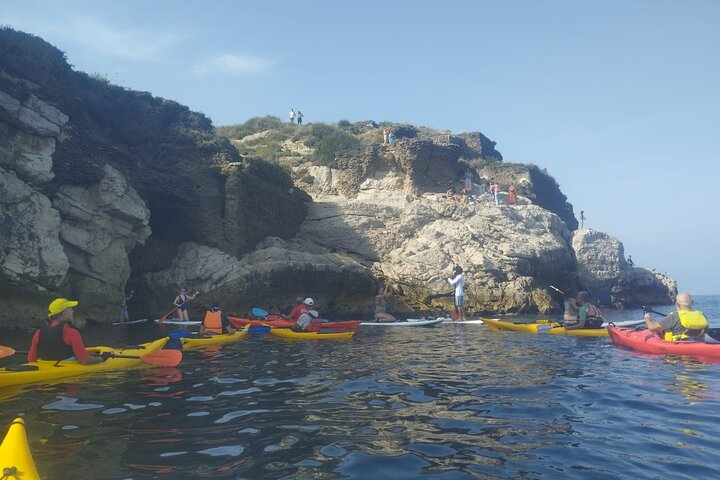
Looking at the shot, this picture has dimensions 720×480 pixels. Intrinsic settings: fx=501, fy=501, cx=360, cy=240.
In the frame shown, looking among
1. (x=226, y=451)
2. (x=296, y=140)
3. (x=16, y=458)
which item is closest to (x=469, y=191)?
(x=296, y=140)

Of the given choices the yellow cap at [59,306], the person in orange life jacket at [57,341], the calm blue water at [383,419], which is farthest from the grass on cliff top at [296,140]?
the calm blue water at [383,419]

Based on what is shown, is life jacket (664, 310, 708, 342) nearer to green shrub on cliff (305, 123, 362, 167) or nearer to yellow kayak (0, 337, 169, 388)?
yellow kayak (0, 337, 169, 388)

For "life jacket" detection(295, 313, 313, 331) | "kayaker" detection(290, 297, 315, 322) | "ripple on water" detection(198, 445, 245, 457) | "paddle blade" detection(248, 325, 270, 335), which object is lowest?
"ripple on water" detection(198, 445, 245, 457)

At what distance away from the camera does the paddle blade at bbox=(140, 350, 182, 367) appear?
29.6 feet

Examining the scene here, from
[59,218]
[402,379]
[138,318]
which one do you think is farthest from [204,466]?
[138,318]

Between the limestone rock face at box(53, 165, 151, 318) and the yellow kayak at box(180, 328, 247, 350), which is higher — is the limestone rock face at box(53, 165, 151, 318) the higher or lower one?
the higher one

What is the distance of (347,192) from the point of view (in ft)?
99.6

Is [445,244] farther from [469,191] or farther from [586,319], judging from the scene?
[586,319]

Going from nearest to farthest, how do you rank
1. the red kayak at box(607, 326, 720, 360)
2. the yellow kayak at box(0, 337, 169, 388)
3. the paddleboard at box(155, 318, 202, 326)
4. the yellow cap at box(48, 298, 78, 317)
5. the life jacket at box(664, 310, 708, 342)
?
the yellow kayak at box(0, 337, 169, 388) → the yellow cap at box(48, 298, 78, 317) → the red kayak at box(607, 326, 720, 360) → the life jacket at box(664, 310, 708, 342) → the paddleboard at box(155, 318, 202, 326)


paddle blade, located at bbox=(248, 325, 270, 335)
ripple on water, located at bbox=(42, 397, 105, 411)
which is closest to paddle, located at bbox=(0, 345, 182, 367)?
ripple on water, located at bbox=(42, 397, 105, 411)

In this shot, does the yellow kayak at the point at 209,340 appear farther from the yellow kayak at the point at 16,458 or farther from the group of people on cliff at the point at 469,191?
the group of people on cliff at the point at 469,191

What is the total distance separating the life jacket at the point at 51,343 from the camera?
8.15 metres

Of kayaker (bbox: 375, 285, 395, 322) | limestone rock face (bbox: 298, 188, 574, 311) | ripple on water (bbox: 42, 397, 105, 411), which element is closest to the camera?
ripple on water (bbox: 42, 397, 105, 411)

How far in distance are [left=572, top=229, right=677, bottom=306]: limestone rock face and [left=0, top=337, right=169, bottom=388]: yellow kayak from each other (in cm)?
2655
